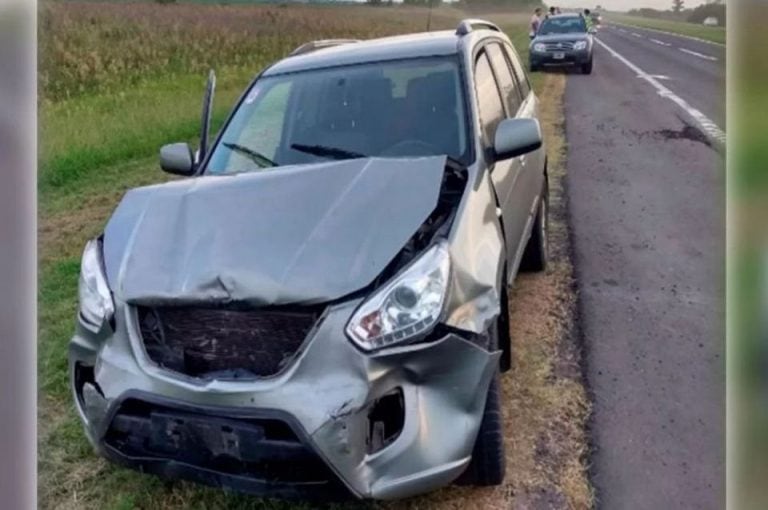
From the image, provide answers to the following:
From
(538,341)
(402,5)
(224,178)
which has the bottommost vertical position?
(538,341)

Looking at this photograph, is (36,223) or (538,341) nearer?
(36,223)

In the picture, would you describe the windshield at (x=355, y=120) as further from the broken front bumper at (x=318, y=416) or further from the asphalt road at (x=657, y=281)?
the broken front bumper at (x=318, y=416)

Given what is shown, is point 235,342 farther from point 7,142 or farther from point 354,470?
point 7,142

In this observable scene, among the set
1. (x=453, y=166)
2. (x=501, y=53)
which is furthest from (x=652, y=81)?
(x=453, y=166)

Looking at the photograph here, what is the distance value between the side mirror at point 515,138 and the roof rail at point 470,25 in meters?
0.66

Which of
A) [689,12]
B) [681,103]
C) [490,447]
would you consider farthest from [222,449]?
[681,103]

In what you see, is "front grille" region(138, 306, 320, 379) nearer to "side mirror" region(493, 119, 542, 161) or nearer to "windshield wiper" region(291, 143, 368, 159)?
"windshield wiper" region(291, 143, 368, 159)

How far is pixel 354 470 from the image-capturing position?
1824mm

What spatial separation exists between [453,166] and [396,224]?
488 mm

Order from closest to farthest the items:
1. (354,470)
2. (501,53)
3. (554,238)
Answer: (354,470)
(501,53)
(554,238)

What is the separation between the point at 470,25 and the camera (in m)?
3.24

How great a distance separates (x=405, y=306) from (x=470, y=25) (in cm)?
174

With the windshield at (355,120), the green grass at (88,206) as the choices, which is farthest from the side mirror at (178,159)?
the green grass at (88,206)

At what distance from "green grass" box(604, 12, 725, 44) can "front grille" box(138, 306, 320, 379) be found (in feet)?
3.83
